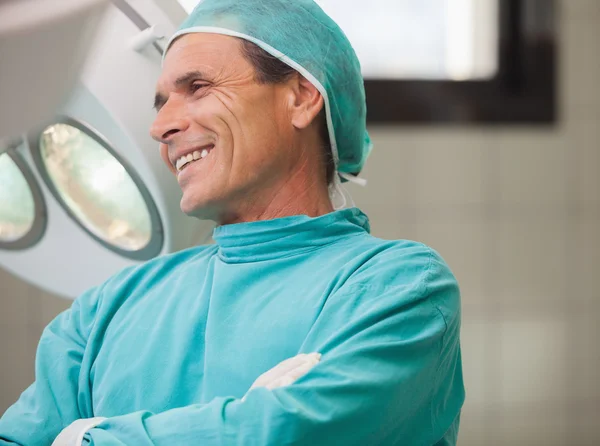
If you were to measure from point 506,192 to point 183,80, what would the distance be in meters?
2.09

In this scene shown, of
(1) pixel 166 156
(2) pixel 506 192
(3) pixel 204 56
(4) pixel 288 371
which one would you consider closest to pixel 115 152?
(1) pixel 166 156

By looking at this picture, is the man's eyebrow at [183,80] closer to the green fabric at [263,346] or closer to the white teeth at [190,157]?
the white teeth at [190,157]

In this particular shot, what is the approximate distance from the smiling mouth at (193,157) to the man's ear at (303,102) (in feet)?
0.49

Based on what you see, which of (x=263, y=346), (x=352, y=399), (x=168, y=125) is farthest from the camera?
(x=168, y=125)

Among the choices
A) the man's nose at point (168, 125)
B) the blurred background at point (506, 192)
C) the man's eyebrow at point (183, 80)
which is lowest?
the blurred background at point (506, 192)

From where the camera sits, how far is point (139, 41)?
3.85ft

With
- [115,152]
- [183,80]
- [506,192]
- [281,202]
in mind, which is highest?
[183,80]

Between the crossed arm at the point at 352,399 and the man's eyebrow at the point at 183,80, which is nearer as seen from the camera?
the crossed arm at the point at 352,399

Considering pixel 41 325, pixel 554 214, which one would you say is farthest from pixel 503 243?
pixel 41 325

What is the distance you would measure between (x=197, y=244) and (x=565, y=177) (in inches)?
83.3

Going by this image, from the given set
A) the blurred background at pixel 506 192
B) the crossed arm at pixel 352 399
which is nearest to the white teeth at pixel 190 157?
the crossed arm at pixel 352 399

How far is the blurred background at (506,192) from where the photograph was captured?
3.02 meters

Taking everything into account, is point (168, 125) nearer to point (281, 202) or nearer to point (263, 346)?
point (281, 202)

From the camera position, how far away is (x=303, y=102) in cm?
126
